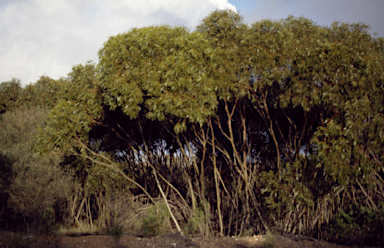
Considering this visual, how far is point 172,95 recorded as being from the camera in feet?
25.5

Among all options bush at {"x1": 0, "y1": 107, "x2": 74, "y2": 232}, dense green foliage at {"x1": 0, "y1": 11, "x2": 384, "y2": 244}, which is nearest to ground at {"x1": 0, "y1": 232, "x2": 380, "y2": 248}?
dense green foliage at {"x1": 0, "y1": 11, "x2": 384, "y2": 244}

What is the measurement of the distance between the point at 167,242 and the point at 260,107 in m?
3.94

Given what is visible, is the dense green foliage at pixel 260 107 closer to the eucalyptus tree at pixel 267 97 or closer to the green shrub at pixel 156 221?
the eucalyptus tree at pixel 267 97

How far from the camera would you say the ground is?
7.68m

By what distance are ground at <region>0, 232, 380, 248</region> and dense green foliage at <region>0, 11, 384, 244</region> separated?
0.85m

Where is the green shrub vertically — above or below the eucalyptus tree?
below

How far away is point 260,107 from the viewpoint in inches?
356

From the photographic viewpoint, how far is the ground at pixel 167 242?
25.2 feet

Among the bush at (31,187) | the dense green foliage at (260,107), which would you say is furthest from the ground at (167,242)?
the bush at (31,187)

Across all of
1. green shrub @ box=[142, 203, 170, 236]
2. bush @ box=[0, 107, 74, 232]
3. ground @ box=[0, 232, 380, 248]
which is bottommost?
ground @ box=[0, 232, 380, 248]

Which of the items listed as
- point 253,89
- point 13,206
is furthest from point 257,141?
point 13,206

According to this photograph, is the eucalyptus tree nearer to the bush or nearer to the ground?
the bush

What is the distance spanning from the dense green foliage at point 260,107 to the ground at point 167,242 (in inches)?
33.3

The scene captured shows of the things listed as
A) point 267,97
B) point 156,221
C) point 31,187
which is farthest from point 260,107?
point 31,187
